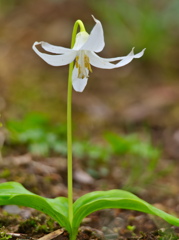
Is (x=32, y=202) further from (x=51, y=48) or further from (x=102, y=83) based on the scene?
(x=102, y=83)

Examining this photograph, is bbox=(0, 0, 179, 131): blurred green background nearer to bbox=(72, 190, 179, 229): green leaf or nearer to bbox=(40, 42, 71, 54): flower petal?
bbox=(72, 190, 179, 229): green leaf

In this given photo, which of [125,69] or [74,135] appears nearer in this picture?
[74,135]

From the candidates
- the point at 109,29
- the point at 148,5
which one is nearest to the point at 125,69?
the point at 109,29

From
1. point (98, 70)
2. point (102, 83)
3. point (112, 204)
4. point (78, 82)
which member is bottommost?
point (112, 204)

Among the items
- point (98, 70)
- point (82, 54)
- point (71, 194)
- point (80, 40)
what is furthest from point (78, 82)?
point (98, 70)

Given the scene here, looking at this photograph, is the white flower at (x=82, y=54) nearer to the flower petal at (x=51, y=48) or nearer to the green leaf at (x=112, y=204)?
the flower petal at (x=51, y=48)

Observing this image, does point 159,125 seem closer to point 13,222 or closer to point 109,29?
point 109,29

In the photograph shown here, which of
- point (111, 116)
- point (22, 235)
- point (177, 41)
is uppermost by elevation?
point (177, 41)
